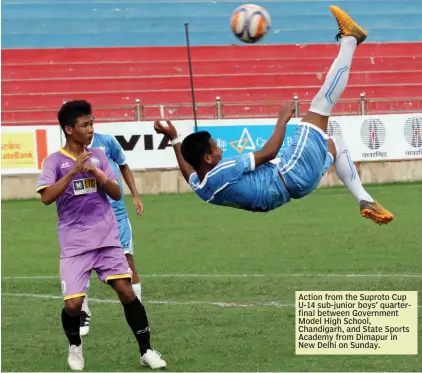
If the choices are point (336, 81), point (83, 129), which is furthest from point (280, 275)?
point (83, 129)

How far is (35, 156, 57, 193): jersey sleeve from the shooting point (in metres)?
8.30

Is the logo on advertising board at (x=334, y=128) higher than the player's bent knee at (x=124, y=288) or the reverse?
higher

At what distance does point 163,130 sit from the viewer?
29.5ft

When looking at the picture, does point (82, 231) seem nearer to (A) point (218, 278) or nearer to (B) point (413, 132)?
(A) point (218, 278)

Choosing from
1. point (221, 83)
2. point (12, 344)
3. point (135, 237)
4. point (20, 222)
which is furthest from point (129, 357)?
point (221, 83)

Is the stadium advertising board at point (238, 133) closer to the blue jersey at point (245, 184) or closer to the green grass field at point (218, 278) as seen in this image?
the green grass field at point (218, 278)

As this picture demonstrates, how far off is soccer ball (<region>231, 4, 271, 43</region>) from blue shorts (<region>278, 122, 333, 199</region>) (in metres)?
1.62

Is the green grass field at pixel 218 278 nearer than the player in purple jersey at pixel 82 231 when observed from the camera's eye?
No

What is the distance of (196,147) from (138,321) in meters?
1.42

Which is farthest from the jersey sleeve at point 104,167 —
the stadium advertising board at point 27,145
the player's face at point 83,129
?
the stadium advertising board at point 27,145

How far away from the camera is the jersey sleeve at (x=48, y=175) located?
8297mm

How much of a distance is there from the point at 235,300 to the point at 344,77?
3.61 metres

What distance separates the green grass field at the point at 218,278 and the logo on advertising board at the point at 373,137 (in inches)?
101

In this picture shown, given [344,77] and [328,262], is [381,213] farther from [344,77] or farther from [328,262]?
[328,262]
